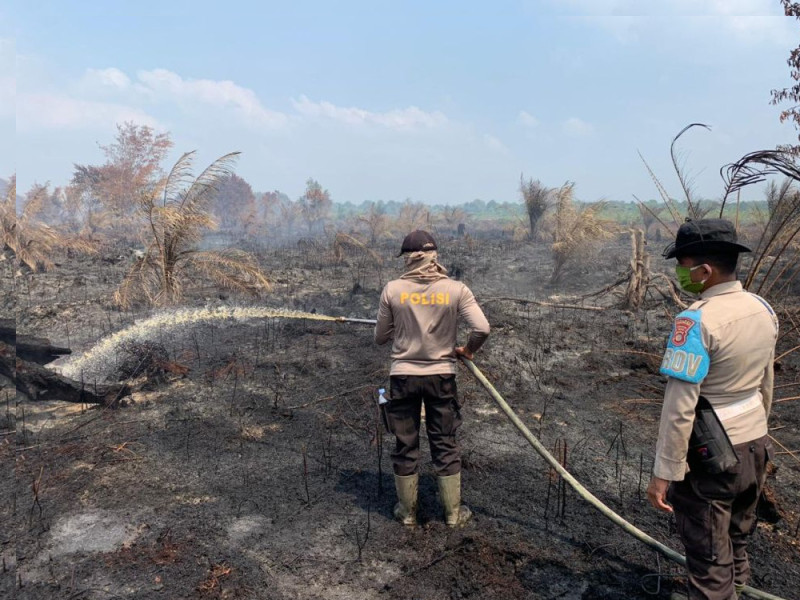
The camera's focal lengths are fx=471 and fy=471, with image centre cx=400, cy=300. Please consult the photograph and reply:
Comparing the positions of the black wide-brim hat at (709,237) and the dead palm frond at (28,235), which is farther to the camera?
the dead palm frond at (28,235)

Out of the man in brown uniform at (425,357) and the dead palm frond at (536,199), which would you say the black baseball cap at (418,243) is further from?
the dead palm frond at (536,199)

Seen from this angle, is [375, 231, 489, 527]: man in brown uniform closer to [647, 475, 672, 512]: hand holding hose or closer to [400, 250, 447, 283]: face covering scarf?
[400, 250, 447, 283]: face covering scarf

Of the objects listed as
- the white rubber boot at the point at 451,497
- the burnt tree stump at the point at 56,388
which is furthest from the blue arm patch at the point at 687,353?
the burnt tree stump at the point at 56,388

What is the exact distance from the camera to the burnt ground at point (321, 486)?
2963mm

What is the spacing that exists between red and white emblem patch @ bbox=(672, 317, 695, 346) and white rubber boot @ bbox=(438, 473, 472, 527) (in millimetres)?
1876

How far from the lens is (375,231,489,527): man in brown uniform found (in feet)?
10.8

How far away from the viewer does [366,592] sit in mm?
2861

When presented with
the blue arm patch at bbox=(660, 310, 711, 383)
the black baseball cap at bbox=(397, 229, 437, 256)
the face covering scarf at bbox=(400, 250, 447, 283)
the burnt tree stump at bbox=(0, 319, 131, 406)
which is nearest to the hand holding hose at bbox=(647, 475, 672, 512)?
the blue arm patch at bbox=(660, 310, 711, 383)

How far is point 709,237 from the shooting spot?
211 cm

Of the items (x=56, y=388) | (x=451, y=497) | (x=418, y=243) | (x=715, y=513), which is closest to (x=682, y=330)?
(x=715, y=513)

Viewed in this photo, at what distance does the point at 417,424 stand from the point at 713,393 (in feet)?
6.22

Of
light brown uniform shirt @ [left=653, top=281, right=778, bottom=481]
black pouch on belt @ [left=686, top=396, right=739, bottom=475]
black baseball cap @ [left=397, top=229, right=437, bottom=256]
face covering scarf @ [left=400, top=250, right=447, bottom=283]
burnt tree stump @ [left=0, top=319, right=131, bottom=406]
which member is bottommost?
burnt tree stump @ [left=0, top=319, right=131, bottom=406]

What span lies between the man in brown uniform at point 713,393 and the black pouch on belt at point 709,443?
0.02 m

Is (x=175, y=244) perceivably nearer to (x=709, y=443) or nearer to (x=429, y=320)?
(x=429, y=320)
